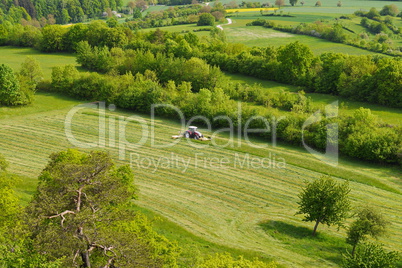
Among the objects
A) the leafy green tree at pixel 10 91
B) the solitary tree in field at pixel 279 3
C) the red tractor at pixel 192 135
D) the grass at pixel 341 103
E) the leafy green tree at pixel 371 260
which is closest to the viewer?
the leafy green tree at pixel 371 260

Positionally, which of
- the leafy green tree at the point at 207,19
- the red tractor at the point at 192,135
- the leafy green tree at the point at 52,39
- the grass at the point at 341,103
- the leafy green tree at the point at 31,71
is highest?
the leafy green tree at the point at 207,19

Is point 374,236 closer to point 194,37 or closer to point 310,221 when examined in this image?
point 310,221

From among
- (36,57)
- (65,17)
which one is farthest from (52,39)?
(65,17)

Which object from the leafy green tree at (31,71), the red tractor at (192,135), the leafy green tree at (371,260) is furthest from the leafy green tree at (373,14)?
the leafy green tree at (371,260)

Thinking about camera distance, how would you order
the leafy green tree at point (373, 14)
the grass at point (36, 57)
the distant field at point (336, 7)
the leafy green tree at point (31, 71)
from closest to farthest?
the leafy green tree at point (31, 71) → the grass at point (36, 57) → the leafy green tree at point (373, 14) → the distant field at point (336, 7)

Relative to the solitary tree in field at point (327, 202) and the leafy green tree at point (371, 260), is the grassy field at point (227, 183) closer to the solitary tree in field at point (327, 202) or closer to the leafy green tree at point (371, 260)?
the solitary tree in field at point (327, 202)

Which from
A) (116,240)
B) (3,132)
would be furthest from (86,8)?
(116,240)

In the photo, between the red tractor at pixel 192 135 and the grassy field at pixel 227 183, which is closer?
the grassy field at pixel 227 183

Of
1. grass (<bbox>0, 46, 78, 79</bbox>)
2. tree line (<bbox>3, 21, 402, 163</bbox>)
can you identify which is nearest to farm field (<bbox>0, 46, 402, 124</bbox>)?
grass (<bbox>0, 46, 78, 79</bbox>)
